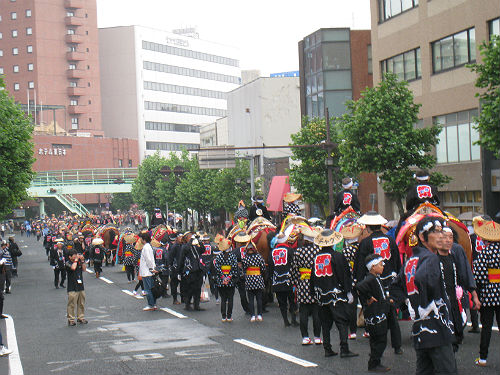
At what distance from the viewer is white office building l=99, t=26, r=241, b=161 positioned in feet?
397

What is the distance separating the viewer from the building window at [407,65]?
34281 millimetres

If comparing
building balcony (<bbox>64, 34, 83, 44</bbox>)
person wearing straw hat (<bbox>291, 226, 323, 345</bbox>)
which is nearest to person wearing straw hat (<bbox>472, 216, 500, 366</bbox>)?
person wearing straw hat (<bbox>291, 226, 323, 345</bbox>)

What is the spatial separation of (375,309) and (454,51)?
23434 millimetres

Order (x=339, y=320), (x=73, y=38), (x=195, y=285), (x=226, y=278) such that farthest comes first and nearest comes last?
(x=73, y=38) < (x=195, y=285) < (x=226, y=278) < (x=339, y=320)

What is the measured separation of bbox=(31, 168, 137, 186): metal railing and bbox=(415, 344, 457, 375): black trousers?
8238 cm

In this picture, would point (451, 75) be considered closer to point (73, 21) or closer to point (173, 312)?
point (173, 312)

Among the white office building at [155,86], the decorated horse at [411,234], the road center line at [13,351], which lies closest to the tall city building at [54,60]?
the white office building at [155,86]

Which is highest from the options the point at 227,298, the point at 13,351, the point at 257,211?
the point at 257,211

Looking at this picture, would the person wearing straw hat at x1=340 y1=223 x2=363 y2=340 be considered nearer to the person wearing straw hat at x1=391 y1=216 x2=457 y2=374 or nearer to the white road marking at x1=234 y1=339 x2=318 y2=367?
the white road marking at x1=234 y1=339 x2=318 y2=367

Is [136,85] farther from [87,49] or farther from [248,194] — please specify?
[248,194]

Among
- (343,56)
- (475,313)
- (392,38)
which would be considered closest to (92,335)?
(475,313)

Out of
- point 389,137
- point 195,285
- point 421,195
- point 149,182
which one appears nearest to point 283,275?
point 421,195

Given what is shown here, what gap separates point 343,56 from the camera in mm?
47500

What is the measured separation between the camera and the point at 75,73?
11181cm
